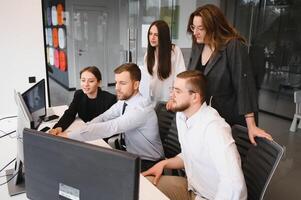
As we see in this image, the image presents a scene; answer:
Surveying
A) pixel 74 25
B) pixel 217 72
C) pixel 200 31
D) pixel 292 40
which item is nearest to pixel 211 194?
pixel 217 72

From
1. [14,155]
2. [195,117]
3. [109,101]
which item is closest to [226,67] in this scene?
[195,117]

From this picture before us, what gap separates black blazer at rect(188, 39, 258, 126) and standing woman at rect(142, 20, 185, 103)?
2.09 feet

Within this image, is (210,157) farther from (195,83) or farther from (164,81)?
(164,81)

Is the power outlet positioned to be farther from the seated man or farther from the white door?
the white door

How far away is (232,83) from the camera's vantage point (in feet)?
6.32

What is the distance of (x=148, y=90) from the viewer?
279cm

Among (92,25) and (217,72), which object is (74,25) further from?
(217,72)

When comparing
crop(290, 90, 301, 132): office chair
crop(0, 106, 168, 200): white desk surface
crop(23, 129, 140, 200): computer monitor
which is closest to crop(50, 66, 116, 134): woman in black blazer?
crop(0, 106, 168, 200): white desk surface

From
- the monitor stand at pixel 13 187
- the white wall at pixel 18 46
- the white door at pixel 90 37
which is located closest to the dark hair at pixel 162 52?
the white wall at pixel 18 46

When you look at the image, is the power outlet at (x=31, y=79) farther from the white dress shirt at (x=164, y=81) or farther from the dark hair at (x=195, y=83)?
the dark hair at (x=195, y=83)

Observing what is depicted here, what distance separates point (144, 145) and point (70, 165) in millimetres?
1218

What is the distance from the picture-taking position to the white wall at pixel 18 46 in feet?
9.75

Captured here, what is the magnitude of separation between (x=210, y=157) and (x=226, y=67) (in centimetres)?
72

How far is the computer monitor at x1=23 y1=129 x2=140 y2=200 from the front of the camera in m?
0.74
